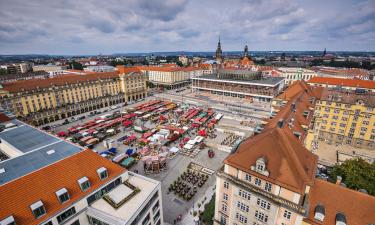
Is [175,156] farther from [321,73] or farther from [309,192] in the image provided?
[321,73]

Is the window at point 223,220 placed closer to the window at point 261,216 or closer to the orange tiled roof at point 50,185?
the window at point 261,216

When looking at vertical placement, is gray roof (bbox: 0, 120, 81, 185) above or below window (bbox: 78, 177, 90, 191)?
above

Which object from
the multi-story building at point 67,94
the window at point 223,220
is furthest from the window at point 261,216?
the multi-story building at point 67,94

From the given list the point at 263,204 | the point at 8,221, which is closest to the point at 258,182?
the point at 263,204

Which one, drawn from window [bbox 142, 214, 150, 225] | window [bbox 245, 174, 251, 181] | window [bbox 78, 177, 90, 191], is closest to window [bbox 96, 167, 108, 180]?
window [bbox 78, 177, 90, 191]

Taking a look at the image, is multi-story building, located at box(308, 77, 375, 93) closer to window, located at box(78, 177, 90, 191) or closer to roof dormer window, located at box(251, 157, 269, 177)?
roof dormer window, located at box(251, 157, 269, 177)

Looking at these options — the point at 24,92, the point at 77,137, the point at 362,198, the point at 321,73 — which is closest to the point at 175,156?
the point at 77,137
